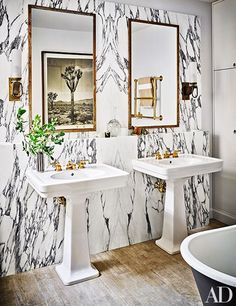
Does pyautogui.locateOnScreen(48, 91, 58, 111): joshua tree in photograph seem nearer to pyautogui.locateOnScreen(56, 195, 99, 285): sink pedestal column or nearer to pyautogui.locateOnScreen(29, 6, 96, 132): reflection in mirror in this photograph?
pyautogui.locateOnScreen(29, 6, 96, 132): reflection in mirror

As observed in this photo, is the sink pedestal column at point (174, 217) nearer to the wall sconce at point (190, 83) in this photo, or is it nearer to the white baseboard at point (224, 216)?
the white baseboard at point (224, 216)

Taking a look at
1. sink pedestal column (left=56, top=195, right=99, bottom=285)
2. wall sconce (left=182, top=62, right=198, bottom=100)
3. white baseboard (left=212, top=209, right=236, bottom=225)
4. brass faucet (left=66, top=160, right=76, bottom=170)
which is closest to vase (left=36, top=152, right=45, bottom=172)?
brass faucet (left=66, top=160, right=76, bottom=170)

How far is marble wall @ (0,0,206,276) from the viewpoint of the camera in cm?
304

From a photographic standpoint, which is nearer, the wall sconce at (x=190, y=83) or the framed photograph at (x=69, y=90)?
the framed photograph at (x=69, y=90)

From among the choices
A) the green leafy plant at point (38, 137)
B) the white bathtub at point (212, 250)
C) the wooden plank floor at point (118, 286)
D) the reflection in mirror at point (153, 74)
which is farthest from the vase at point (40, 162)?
the white bathtub at point (212, 250)

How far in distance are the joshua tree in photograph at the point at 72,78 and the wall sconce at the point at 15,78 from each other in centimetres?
43

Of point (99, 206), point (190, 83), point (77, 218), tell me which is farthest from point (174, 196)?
point (190, 83)

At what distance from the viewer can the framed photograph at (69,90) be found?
3.20 metres

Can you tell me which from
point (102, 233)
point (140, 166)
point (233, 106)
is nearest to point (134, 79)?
point (140, 166)

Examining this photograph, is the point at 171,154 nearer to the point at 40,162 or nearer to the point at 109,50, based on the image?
the point at 109,50

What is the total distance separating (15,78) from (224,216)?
2877 millimetres

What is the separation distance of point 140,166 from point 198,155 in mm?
870

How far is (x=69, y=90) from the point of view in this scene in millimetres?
3303

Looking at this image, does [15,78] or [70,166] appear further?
[70,166]
